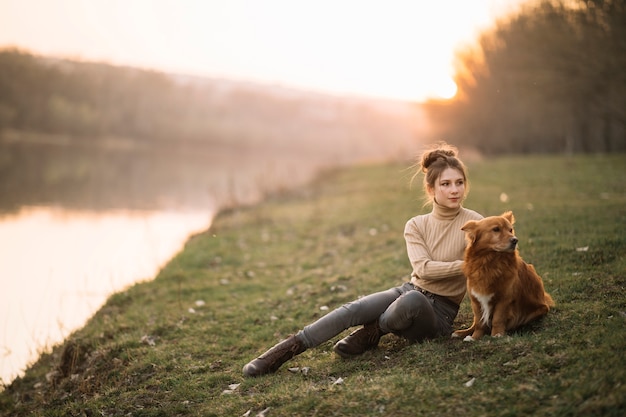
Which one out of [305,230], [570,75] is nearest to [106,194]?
[305,230]

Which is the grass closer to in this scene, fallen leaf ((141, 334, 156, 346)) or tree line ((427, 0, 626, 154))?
fallen leaf ((141, 334, 156, 346))

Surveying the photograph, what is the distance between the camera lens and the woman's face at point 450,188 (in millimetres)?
5137

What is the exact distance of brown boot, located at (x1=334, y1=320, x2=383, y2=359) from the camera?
5.40m

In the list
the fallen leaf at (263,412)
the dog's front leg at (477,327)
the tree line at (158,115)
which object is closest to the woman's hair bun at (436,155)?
the dog's front leg at (477,327)

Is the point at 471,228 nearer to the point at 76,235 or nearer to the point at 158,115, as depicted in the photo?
the point at 76,235

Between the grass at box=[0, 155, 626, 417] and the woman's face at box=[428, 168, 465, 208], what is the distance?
4.31 ft

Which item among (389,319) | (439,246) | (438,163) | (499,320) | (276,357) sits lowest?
(276,357)

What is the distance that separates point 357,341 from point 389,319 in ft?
1.75

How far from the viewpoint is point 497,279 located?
15.1ft

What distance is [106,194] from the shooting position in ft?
78.3

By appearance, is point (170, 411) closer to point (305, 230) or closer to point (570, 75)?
point (305, 230)

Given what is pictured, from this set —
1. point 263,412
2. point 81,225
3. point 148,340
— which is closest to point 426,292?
point 263,412

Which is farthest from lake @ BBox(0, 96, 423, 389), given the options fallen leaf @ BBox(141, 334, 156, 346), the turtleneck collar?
the turtleneck collar

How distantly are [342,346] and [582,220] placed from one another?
6.61 meters
